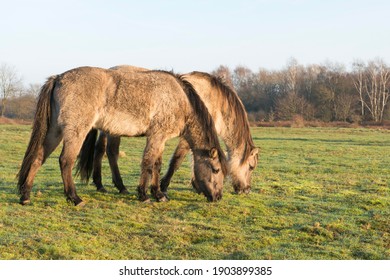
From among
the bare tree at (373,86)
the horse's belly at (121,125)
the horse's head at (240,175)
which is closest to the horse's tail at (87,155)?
the horse's belly at (121,125)

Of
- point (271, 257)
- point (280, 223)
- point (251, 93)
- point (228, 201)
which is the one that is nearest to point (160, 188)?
point (228, 201)

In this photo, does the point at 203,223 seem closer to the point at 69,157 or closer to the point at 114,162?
the point at 69,157

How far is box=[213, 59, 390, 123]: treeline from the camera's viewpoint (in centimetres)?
6325

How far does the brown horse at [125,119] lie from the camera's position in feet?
27.4

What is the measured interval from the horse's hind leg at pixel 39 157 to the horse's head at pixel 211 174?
2.78m

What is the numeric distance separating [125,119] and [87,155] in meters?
1.66

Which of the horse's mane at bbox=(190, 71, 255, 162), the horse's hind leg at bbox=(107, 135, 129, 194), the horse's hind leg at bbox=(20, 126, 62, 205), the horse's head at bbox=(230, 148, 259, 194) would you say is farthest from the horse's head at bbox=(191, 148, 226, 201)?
the horse's hind leg at bbox=(20, 126, 62, 205)

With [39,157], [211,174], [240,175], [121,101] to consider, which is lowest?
[240,175]

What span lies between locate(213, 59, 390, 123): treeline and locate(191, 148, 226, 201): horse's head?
47.9 meters

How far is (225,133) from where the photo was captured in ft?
34.1

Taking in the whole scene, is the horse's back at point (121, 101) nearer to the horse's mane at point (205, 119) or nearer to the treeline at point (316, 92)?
the horse's mane at point (205, 119)

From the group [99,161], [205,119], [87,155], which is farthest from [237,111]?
[87,155]

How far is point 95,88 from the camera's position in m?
8.55

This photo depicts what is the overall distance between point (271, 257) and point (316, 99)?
6436 cm
